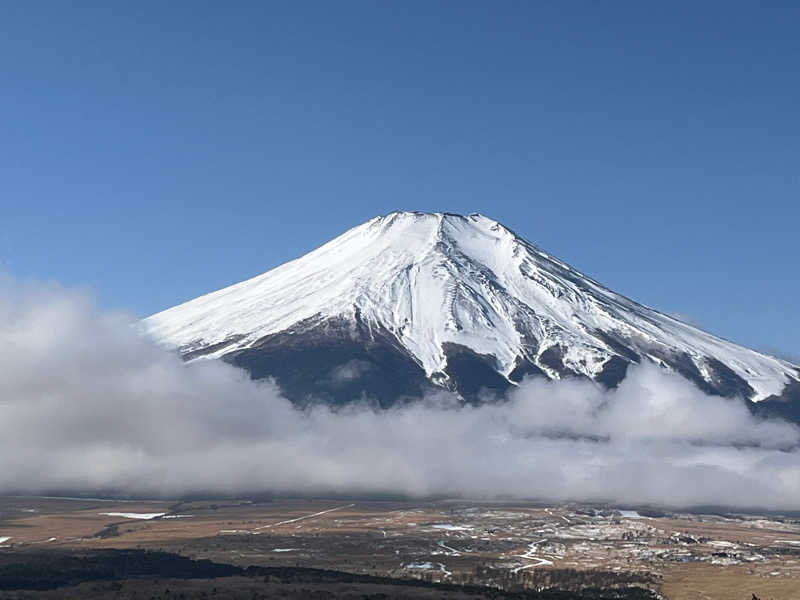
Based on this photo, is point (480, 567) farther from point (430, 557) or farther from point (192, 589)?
point (192, 589)

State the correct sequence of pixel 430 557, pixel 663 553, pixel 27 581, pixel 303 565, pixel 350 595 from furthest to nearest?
pixel 663 553
pixel 430 557
pixel 303 565
pixel 27 581
pixel 350 595

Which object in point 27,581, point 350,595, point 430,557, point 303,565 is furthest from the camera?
point 430,557

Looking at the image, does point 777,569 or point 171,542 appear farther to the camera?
point 171,542

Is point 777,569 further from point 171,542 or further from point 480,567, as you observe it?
point 171,542

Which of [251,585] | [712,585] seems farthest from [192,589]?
[712,585]

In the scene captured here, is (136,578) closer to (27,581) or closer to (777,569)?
(27,581)

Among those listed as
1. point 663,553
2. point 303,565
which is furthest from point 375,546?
point 663,553

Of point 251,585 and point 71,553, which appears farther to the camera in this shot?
point 71,553

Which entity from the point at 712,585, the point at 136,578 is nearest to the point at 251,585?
the point at 136,578
